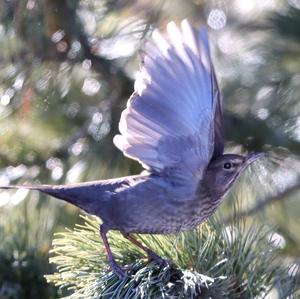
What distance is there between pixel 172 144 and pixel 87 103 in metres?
0.63

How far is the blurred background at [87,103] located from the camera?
8.69 ft

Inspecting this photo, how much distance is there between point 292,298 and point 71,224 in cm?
93

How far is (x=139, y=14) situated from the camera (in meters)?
2.94

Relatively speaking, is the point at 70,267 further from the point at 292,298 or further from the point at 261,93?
the point at 261,93

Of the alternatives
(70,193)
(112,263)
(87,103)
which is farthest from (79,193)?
(87,103)

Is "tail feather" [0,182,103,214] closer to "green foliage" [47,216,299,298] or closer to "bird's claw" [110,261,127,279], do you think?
"green foliage" [47,216,299,298]

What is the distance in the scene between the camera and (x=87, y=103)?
2.84 meters

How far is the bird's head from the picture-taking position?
2234 millimetres

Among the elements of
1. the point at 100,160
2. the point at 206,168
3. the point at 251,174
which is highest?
→ the point at 206,168

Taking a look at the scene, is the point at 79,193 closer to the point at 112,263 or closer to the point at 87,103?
the point at 112,263

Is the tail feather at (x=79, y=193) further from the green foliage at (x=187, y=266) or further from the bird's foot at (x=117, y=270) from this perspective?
the bird's foot at (x=117, y=270)

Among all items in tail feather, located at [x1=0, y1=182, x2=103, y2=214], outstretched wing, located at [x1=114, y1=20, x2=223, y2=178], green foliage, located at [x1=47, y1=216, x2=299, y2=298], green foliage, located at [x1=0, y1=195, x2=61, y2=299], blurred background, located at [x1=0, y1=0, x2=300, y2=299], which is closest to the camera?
green foliage, located at [x1=47, y1=216, x2=299, y2=298]

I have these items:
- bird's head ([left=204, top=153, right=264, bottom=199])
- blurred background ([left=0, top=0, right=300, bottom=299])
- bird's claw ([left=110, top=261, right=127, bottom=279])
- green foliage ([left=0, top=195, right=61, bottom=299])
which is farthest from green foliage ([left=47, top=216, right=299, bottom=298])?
blurred background ([left=0, top=0, right=300, bottom=299])

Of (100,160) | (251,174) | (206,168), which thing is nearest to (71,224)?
(100,160)
